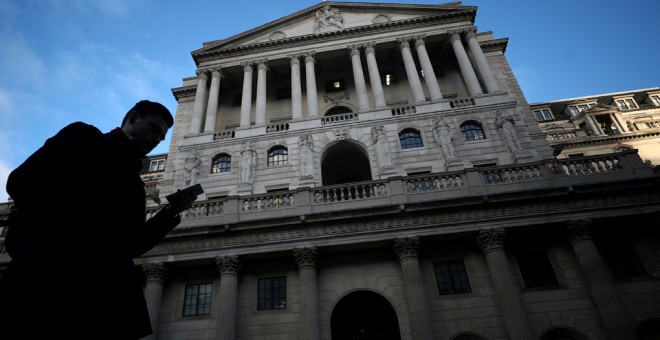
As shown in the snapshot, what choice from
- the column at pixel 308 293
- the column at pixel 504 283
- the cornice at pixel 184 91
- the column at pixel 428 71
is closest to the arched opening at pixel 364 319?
the column at pixel 308 293

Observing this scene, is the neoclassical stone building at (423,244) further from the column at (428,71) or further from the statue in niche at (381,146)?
the column at (428,71)

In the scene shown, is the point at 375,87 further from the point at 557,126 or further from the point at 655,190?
the point at 557,126

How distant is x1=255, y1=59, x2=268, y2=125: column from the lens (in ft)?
90.9

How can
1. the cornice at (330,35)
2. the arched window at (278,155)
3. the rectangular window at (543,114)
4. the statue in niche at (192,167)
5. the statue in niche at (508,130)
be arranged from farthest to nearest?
the rectangular window at (543,114) < the cornice at (330,35) < the arched window at (278,155) < the statue in niche at (192,167) < the statue in niche at (508,130)

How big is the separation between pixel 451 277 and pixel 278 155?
43.0 ft

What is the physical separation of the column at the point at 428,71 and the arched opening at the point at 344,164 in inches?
258

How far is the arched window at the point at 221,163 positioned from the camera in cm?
2532

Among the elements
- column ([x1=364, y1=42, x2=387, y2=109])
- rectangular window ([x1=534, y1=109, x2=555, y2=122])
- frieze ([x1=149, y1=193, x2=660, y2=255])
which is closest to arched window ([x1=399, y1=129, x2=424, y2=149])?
column ([x1=364, y1=42, x2=387, y2=109])

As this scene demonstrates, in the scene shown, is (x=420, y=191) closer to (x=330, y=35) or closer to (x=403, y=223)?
(x=403, y=223)

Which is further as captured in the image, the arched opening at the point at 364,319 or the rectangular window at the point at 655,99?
the rectangular window at the point at 655,99

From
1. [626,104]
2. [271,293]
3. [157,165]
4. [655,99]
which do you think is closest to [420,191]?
[271,293]

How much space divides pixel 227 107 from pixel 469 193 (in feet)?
68.8

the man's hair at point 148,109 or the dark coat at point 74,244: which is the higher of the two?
the man's hair at point 148,109

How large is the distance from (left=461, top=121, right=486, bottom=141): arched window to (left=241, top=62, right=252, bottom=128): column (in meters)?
14.7
